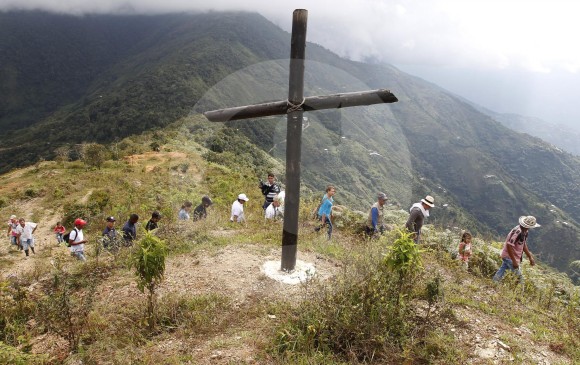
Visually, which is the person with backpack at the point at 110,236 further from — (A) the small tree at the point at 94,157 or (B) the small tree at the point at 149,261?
(A) the small tree at the point at 94,157

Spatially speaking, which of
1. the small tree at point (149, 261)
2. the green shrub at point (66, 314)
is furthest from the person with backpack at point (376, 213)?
the green shrub at point (66, 314)

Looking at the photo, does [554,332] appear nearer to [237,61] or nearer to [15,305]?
[15,305]

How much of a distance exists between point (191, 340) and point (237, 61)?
367ft

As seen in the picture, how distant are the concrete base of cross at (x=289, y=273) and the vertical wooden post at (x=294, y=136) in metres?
0.10

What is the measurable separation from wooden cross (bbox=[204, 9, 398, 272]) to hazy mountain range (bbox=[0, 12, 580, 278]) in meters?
0.51

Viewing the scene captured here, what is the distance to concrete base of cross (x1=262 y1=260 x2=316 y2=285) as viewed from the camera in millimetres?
5641

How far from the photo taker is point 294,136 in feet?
17.4

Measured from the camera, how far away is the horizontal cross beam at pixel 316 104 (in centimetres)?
473

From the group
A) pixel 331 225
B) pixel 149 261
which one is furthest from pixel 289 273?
pixel 331 225

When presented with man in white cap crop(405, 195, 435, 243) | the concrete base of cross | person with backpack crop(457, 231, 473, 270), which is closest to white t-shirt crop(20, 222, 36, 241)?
the concrete base of cross

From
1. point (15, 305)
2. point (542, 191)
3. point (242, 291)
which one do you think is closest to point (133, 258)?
point (242, 291)

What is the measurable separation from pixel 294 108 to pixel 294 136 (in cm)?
43

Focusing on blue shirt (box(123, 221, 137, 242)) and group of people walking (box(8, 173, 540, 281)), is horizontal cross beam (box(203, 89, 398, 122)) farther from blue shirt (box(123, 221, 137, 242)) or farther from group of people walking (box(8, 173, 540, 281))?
blue shirt (box(123, 221, 137, 242))

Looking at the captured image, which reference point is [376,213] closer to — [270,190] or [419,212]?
[419,212]
